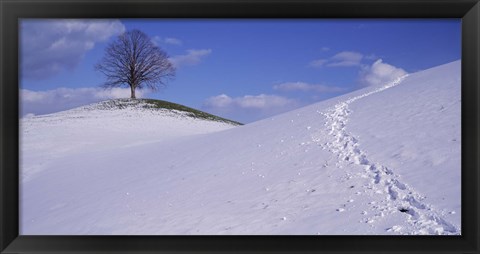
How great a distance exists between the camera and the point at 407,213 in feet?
14.2

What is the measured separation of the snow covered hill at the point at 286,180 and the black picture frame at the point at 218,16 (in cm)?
18

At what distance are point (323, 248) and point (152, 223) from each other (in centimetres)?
224

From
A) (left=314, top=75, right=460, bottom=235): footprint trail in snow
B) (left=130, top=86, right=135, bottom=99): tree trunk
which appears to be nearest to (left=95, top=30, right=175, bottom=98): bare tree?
(left=130, top=86, right=135, bottom=99): tree trunk

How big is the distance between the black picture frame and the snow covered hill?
181 mm

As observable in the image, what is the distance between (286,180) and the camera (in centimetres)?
602

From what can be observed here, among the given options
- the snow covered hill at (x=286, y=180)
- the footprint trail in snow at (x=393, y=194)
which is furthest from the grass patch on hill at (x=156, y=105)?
the footprint trail in snow at (x=393, y=194)

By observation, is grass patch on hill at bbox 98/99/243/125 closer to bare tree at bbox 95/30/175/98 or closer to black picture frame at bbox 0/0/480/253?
bare tree at bbox 95/30/175/98

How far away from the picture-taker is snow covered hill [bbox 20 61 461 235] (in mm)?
4527

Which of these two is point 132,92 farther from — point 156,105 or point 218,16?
point 218,16

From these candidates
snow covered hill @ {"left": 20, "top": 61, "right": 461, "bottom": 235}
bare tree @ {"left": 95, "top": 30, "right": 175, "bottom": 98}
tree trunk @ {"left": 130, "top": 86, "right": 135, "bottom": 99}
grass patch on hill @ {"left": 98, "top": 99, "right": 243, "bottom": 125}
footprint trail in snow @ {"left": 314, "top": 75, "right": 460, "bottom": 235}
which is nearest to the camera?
footprint trail in snow @ {"left": 314, "top": 75, "right": 460, "bottom": 235}

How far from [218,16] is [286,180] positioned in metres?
2.88

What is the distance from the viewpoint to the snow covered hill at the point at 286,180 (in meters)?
4.53

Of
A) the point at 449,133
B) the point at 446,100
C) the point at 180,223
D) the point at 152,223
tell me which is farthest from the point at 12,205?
the point at 446,100

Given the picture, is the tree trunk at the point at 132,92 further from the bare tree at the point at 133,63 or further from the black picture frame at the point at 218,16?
the black picture frame at the point at 218,16
